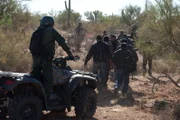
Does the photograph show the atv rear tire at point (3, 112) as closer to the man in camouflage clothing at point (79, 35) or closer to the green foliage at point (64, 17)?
the man in camouflage clothing at point (79, 35)

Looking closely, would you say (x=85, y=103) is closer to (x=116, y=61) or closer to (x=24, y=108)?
(x=24, y=108)

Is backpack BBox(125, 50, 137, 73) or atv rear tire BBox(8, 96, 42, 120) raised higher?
backpack BBox(125, 50, 137, 73)

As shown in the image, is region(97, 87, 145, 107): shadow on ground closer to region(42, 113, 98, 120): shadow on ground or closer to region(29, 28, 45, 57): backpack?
region(42, 113, 98, 120): shadow on ground

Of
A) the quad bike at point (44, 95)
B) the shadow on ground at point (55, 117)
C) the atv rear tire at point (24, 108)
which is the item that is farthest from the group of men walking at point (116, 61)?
the atv rear tire at point (24, 108)

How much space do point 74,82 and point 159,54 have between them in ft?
14.9

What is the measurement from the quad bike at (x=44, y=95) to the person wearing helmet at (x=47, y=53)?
0.68 feet

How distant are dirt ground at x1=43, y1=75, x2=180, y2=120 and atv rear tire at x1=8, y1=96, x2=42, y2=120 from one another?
3.28ft

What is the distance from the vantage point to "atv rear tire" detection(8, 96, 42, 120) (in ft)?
21.9

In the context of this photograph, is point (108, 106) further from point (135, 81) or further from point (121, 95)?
point (135, 81)

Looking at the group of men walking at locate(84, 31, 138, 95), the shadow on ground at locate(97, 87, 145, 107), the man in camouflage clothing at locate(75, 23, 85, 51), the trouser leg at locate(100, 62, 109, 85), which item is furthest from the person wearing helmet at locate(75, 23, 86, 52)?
the shadow on ground at locate(97, 87, 145, 107)

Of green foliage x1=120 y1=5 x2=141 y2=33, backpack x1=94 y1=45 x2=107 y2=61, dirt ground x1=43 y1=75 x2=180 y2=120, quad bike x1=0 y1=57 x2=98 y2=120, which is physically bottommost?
dirt ground x1=43 y1=75 x2=180 y2=120

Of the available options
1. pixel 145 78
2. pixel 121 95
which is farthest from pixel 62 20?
pixel 121 95

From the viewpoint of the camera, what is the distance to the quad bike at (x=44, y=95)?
6.72 metres

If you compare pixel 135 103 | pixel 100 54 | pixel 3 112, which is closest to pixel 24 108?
pixel 3 112
